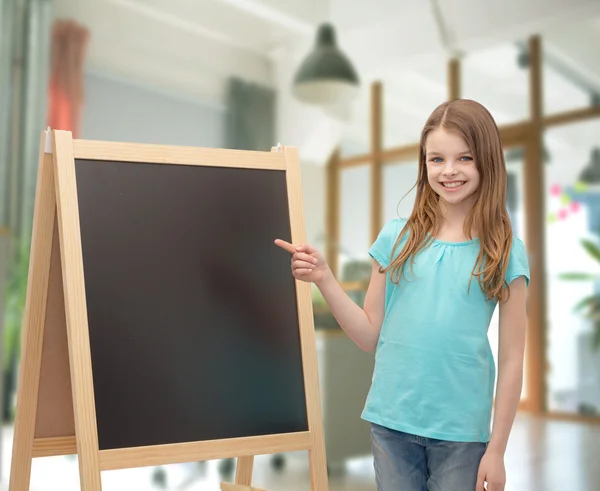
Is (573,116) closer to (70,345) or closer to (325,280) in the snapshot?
(325,280)

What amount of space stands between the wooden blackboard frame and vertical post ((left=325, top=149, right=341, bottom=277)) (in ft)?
14.9

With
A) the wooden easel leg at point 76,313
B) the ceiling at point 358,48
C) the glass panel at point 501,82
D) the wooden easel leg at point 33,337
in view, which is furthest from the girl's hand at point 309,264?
the glass panel at point 501,82

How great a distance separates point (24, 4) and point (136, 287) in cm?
410

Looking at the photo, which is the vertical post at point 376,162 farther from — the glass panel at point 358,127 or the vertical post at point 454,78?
the vertical post at point 454,78

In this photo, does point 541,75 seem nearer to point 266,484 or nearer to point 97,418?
point 266,484

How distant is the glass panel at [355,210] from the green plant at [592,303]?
1.81m

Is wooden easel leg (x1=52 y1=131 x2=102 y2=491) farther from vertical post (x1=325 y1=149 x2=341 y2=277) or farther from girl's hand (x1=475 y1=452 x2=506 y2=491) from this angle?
vertical post (x1=325 y1=149 x2=341 y2=277)

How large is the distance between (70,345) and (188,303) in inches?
10.7

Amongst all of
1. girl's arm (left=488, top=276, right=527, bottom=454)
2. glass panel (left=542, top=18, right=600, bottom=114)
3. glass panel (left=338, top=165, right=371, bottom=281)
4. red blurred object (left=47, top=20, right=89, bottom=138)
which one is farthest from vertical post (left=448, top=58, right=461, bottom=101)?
girl's arm (left=488, top=276, right=527, bottom=454)

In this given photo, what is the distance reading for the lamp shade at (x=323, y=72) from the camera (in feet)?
18.0

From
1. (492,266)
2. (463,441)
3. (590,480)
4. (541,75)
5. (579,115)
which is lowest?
(590,480)

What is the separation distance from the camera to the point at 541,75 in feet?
18.7

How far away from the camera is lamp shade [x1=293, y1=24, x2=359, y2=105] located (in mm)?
5477

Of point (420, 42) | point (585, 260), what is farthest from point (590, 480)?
point (420, 42)
